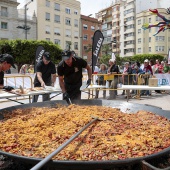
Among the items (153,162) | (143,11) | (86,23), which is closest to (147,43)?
(143,11)

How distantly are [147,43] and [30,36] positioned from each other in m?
35.7

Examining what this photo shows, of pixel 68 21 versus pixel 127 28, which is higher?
pixel 127 28

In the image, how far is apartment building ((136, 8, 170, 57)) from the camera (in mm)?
63406

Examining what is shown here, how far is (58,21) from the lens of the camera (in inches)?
2147

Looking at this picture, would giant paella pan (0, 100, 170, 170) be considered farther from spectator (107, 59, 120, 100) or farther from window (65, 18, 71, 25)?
window (65, 18, 71, 25)

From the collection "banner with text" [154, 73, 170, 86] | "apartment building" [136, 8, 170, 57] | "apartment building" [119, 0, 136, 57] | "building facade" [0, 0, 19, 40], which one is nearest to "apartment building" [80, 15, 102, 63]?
"apartment building" [119, 0, 136, 57]

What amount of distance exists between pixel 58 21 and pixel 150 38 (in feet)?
90.7

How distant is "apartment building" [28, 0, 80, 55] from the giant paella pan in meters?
48.5

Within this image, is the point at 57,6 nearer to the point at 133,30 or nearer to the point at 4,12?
the point at 4,12

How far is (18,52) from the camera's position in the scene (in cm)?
3466

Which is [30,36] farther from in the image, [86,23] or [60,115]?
[60,115]

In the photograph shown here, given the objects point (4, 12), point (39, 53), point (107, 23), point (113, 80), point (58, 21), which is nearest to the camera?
point (113, 80)

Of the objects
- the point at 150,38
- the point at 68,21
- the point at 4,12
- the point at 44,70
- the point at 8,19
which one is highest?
the point at 68,21

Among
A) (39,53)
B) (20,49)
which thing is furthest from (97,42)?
(20,49)
